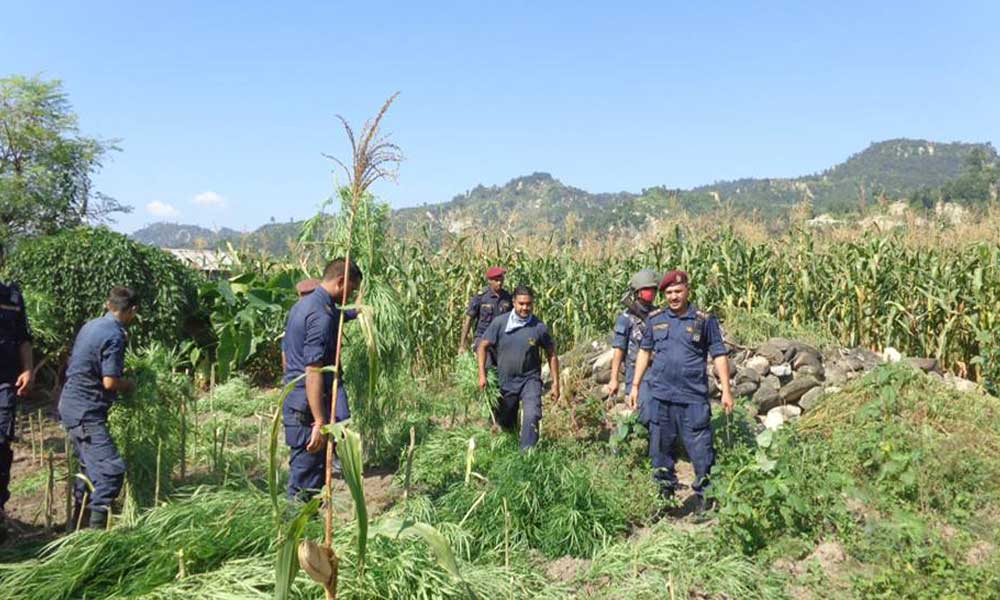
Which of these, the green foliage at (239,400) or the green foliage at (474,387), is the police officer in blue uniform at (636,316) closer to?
the green foliage at (474,387)

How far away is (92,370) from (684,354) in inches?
178

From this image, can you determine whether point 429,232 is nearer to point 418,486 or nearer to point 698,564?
point 418,486

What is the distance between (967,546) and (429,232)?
1054cm

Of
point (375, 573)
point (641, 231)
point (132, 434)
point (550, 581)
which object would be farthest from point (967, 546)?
point (641, 231)

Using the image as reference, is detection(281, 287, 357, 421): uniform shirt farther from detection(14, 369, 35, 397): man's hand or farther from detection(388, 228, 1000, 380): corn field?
detection(388, 228, 1000, 380): corn field

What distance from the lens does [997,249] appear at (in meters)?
9.45

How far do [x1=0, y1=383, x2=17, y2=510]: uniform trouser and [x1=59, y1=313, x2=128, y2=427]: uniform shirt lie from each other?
590 millimetres

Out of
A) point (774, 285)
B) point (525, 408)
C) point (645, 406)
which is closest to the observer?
point (645, 406)

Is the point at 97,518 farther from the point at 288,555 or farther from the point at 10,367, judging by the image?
the point at 288,555

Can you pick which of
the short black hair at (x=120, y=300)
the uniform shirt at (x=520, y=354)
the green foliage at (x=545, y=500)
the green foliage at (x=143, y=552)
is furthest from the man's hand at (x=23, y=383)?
the uniform shirt at (x=520, y=354)

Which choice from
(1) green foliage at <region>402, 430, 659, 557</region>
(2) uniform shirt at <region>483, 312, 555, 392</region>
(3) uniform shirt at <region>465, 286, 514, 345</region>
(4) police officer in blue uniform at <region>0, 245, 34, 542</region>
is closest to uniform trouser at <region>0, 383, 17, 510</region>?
(4) police officer in blue uniform at <region>0, 245, 34, 542</region>

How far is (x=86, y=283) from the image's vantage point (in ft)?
34.0

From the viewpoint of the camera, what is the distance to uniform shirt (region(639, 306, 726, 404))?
5.61 m

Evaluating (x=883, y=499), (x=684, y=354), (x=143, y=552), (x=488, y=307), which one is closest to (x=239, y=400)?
(x=488, y=307)
